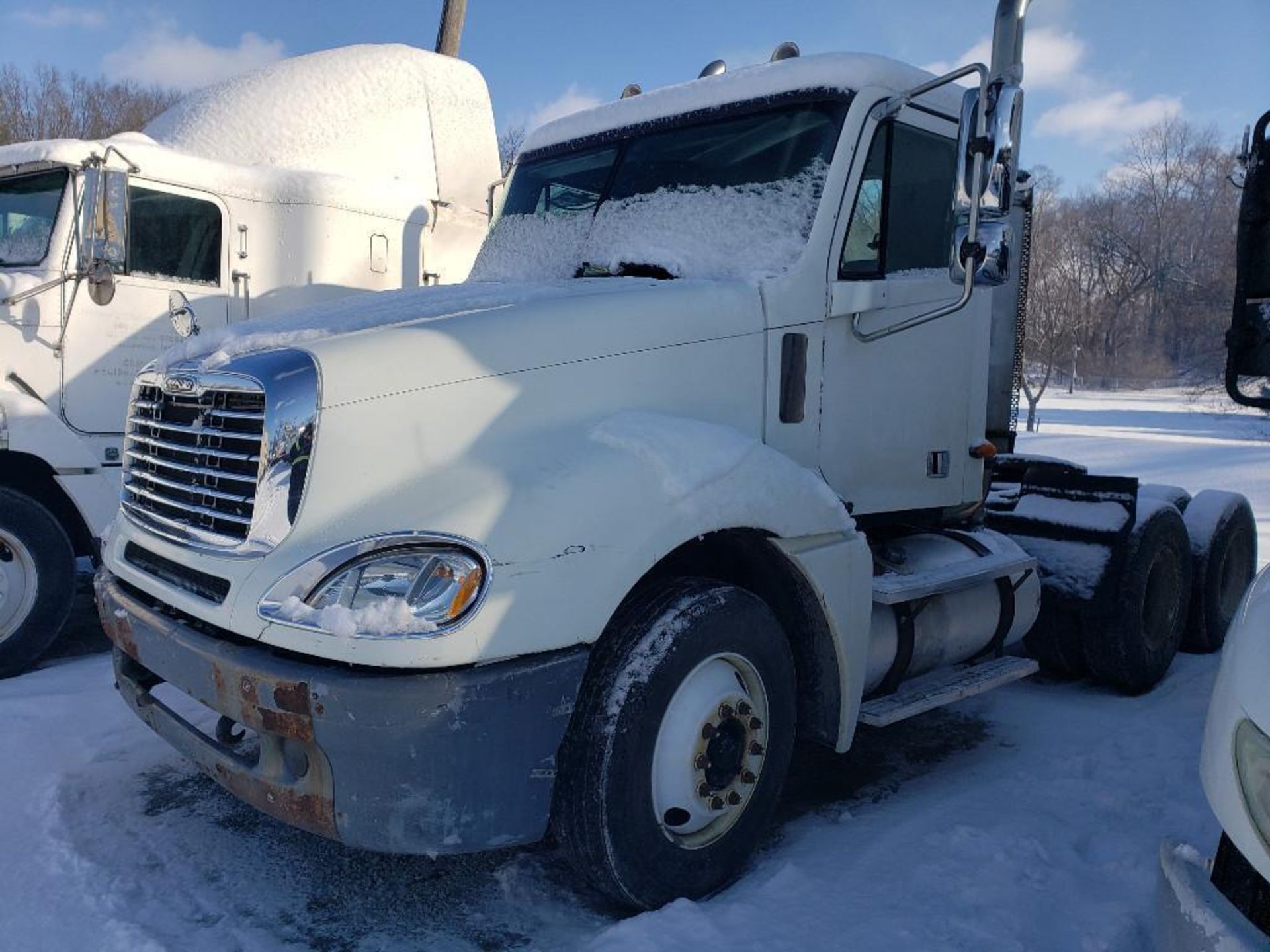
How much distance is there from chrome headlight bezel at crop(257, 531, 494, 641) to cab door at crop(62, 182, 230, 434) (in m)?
3.46

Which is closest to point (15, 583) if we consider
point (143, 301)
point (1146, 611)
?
point (143, 301)

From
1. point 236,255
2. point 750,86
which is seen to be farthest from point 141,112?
point 750,86

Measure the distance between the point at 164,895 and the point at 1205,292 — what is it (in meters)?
34.5

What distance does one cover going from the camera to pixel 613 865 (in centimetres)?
271

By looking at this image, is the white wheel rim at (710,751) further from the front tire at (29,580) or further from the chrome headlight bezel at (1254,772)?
the front tire at (29,580)

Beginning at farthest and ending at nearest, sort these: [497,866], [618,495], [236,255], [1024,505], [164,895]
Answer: [236,255] → [1024,505] → [497,866] → [164,895] → [618,495]

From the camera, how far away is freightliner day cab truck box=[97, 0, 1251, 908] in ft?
8.11

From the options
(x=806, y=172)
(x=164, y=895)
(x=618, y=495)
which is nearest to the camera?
(x=618, y=495)

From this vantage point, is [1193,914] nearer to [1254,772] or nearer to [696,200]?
[1254,772]

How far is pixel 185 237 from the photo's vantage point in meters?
5.93

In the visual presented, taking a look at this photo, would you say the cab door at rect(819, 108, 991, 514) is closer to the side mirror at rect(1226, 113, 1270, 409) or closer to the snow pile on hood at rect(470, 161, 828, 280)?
the snow pile on hood at rect(470, 161, 828, 280)

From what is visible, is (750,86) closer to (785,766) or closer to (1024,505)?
(785,766)

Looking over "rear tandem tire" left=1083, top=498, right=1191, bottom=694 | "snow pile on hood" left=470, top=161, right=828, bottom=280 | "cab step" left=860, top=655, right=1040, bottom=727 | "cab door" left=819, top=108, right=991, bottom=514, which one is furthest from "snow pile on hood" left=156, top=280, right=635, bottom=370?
"rear tandem tire" left=1083, top=498, right=1191, bottom=694

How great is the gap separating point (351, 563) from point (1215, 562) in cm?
572
